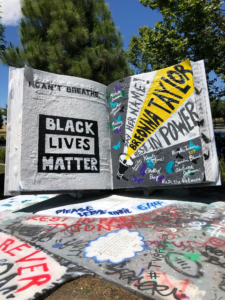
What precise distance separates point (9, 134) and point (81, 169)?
1995mm

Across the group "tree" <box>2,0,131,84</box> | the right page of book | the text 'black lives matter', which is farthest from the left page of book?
"tree" <box>2,0,131,84</box>

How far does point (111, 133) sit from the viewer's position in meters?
6.68

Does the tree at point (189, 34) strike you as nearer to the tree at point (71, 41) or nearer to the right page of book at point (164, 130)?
the tree at point (71, 41)

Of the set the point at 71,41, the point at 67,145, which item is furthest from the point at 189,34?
the point at 67,145

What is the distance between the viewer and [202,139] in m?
5.35

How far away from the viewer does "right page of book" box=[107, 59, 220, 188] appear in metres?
5.34

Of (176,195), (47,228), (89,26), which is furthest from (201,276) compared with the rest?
(89,26)

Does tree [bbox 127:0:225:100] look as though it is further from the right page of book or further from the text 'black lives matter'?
the text 'black lives matter'

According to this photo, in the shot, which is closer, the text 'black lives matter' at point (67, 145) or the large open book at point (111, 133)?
the large open book at point (111, 133)

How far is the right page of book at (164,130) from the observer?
5.34 meters

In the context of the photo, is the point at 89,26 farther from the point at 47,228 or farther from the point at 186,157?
the point at 47,228

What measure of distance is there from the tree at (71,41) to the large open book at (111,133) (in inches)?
171

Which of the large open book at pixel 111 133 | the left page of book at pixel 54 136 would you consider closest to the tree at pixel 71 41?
the left page of book at pixel 54 136

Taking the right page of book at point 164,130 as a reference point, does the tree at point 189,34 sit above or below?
above
